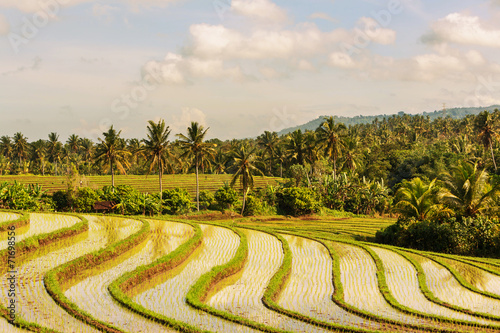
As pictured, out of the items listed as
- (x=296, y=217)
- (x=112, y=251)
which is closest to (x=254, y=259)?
(x=112, y=251)

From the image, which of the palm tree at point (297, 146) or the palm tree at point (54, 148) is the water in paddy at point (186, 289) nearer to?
the palm tree at point (297, 146)

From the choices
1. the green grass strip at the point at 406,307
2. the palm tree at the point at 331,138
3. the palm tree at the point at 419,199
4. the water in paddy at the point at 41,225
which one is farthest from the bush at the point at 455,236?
the palm tree at the point at 331,138

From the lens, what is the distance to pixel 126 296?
1061 cm

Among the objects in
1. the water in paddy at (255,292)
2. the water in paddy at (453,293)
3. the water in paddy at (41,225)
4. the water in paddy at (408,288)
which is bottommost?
the water in paddy at (453,293)

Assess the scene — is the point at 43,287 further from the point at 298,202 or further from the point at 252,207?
the point at 298,202

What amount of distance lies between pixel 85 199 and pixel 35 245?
59.7 ft

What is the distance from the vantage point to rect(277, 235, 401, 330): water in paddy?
32.8ft

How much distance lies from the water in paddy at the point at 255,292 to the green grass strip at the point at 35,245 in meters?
4.32

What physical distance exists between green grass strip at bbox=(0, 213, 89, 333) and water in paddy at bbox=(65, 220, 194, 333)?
137cm

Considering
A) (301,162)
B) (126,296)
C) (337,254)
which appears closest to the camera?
(126,296)

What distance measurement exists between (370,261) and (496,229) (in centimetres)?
875

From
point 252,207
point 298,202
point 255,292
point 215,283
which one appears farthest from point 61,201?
point 255,292

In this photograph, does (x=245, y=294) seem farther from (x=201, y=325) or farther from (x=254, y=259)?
(x=254, y=259)

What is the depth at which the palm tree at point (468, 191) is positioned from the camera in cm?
2128
